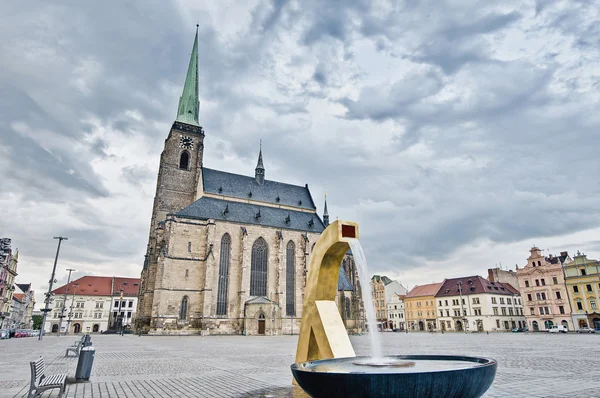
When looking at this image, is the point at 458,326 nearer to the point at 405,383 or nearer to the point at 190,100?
the point at 190,100

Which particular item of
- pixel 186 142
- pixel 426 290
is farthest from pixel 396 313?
pixel 186 142

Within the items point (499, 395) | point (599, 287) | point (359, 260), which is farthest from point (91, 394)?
point (599, 287)

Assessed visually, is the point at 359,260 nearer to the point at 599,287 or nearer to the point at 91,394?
the point at 91,394

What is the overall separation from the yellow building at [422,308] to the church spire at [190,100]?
180 feet

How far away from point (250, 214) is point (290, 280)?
10.5 meters

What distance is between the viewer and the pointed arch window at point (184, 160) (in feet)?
178

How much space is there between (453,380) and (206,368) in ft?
32.9

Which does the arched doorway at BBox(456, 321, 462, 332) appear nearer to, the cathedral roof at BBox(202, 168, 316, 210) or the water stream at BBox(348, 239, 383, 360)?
the cathedral roof at BBox(202, 168, 316, 210)

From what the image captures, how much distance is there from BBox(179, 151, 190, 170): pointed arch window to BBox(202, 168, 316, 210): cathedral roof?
99.7 inches

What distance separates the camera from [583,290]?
53438 mm

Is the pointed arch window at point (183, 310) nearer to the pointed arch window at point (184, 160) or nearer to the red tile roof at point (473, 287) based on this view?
the pointed arch window at point (184, 160)

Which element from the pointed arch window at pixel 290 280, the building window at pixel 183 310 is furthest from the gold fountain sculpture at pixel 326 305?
the pointed arch window at pixel 290 280

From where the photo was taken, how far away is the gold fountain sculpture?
7.88 metres

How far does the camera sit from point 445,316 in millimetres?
69812
